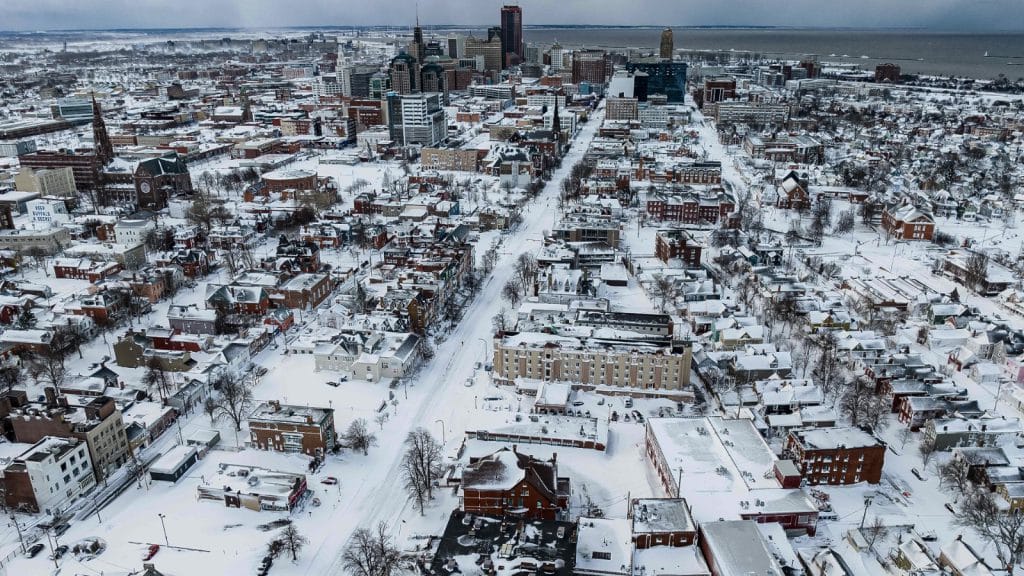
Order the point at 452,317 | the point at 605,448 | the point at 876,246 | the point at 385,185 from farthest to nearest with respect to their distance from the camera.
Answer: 1. the point at 385,185
2. the point at 876,246
3. the point at 452,317
4. the point at 605,448

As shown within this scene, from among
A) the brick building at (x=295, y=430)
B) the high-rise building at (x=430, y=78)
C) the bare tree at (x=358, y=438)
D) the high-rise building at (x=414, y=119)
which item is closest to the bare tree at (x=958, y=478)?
the bare tree at (x=358, y=438)

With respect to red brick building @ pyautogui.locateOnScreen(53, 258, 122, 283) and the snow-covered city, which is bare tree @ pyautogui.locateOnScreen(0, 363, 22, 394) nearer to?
the snow-covered city

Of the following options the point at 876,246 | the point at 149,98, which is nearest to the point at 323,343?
the point at 876,246

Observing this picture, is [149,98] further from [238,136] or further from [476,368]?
[476,368]

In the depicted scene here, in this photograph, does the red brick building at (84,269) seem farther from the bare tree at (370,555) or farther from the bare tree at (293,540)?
the bare tree at (370,555)

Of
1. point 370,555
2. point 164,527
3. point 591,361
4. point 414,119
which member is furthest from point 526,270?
point 414,119

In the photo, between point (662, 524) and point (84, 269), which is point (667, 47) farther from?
point (662, 524)

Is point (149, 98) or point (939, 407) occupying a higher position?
point (149, 98)
